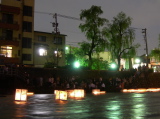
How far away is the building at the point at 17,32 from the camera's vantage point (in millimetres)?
42719

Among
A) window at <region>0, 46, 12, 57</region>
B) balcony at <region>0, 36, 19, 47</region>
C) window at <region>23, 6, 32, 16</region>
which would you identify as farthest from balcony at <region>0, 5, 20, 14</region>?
window at <region>0, 46, 12, 57</region>

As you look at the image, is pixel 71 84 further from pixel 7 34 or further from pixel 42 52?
pixel 42 52

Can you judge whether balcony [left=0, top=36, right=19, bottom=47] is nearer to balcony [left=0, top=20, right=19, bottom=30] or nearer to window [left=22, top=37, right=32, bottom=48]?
balcony [left=0, top=20, right=19, bottom=30]

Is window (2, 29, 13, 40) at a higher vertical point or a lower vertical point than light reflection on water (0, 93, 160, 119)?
higher

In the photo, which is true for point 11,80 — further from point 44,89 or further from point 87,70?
point 87,70

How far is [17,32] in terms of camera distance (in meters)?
45.2

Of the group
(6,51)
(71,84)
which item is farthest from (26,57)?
(71,84)

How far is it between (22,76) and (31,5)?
866 inches

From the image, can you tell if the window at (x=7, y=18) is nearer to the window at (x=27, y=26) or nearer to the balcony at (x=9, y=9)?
the balcony at (x=9, y=9)

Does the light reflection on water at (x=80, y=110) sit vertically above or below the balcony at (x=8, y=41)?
below

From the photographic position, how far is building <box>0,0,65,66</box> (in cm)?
4272

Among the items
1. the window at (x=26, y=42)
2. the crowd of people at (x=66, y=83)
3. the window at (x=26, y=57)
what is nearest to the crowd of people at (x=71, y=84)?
the crowd of people at (x=66, y=83)

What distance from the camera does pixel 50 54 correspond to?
5172 centimetres

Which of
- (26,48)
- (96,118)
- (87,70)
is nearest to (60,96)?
(96,118)
